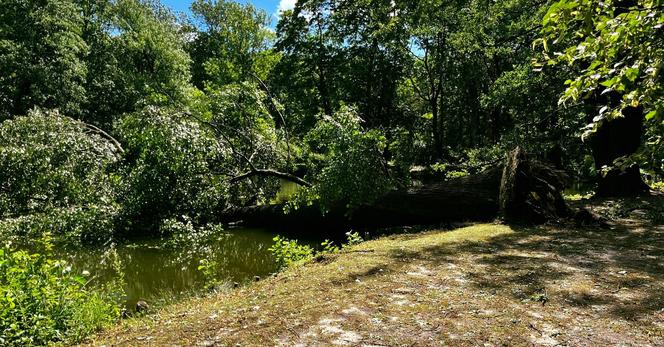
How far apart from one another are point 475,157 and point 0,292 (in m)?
12.5

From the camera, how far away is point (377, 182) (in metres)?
11.0

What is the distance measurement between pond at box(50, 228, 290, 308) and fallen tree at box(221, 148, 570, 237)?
2724 mm

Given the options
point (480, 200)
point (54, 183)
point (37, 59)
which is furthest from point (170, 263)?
point (37, 59)

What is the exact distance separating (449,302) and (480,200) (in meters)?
5.68

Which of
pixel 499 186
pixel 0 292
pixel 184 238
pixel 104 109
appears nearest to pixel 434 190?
pixel 499 186

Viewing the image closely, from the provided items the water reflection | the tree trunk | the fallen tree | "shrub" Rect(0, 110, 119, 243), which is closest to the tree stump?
the fallen tree

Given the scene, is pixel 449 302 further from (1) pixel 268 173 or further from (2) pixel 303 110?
(2) pixel 303 110

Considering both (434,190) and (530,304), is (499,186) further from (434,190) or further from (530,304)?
(530,304)

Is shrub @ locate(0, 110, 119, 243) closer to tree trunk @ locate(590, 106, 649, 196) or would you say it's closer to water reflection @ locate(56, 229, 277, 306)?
water reflection @ locate(56, 229, 277, 306)

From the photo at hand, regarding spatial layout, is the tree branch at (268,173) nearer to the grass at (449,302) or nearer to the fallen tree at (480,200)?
the fallen tree at (480,200)

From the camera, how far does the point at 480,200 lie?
944cm

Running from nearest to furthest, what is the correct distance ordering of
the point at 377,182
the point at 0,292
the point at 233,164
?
1. the point at 0,292
2. the point at 377,182
3. the point at 233,164

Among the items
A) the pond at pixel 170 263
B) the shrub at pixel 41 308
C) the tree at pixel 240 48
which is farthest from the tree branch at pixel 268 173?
the tree at pixel 240 48

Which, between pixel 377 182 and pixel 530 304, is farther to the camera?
pixel 377 182
